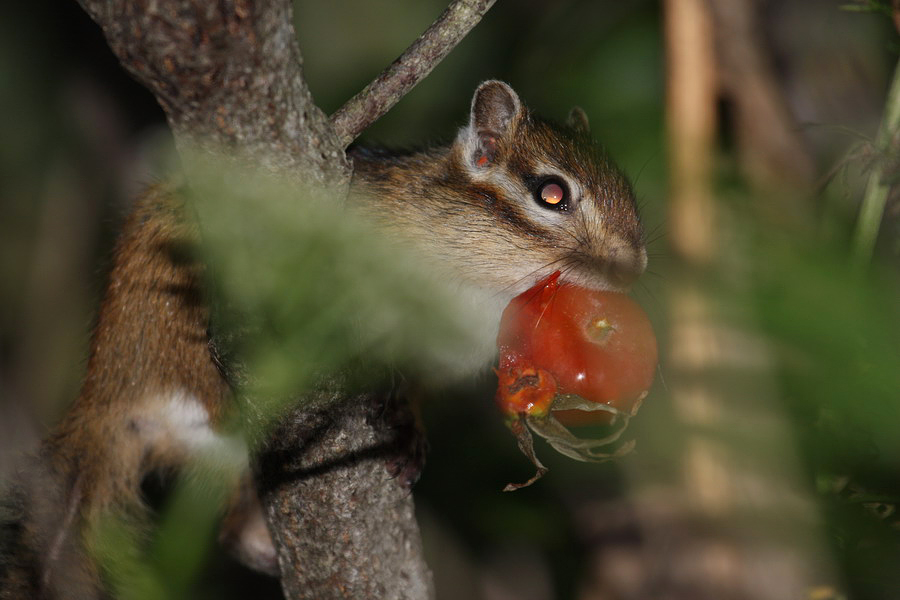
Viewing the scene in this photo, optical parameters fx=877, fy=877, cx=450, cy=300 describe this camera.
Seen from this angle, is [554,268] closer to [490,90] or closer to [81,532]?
[490,90]

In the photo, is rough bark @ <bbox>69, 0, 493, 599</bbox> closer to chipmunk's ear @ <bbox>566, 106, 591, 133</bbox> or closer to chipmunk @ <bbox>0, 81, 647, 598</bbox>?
chipmunk @ <bbox>0, 81, 647, 598</bbox>

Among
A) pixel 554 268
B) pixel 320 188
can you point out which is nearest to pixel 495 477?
pixel 554 268

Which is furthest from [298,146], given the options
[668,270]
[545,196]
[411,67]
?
[545,196]

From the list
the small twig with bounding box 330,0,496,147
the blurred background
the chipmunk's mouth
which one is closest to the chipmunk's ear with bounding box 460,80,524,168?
the blurred background

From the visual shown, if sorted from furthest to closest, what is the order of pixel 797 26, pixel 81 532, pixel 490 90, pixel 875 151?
pixel 797 26 < pixel 490 90 < pixel 81 532 < pixel 875 151

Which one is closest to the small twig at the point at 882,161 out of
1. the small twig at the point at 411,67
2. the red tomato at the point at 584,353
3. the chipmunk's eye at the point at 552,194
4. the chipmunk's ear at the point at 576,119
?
the red tomato at the point at 584,353

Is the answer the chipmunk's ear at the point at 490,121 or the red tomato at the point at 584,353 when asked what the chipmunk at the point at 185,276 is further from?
the red tomato at the point at 584,353

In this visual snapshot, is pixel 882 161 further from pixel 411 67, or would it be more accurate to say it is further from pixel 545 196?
pixel 545 196
